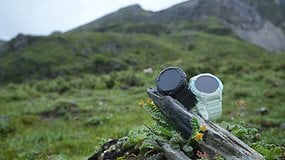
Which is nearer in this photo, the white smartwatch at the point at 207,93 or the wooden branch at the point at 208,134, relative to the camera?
the wooden branch at the point at 208,134

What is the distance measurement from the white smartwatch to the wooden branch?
0.15m

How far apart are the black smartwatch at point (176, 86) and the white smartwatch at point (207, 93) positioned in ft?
0.37

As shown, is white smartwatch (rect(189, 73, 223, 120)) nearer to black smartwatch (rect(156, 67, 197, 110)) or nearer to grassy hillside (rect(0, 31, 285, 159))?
black smartwatch (rect(156, 67, 197, 110))

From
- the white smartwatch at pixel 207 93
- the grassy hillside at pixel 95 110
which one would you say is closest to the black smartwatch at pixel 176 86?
the white smartwatch at pixel 207 93

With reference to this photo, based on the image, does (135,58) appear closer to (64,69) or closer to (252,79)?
(64,69)

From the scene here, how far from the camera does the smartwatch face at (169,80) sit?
740 cm

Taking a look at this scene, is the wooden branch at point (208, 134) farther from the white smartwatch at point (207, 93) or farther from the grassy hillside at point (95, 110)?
the grassy hillside at point (95, 110)

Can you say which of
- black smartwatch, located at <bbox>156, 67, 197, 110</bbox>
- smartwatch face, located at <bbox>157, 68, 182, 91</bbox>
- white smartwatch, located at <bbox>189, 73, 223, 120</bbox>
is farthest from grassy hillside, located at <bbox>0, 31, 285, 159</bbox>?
smartwatch face, located at <bbox>157, 68, 182, 91</bbox>

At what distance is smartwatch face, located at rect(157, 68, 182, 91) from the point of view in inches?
291

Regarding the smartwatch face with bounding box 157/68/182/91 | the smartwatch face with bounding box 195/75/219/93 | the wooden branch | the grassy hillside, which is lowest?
the grassy hillside

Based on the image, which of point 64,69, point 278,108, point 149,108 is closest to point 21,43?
point 64,69

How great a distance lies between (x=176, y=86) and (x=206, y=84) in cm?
43

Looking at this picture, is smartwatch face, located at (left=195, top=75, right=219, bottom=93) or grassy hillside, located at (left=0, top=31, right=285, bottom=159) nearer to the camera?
smartwatch face, located at (left=195, top=75, right=219, bottom=93)

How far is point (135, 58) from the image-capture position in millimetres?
97625
